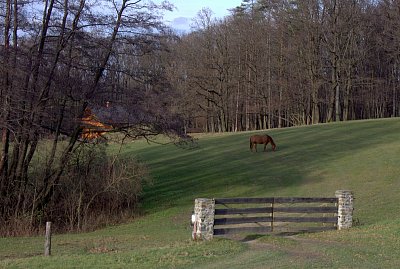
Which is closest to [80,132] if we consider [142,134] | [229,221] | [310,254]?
[142,134]

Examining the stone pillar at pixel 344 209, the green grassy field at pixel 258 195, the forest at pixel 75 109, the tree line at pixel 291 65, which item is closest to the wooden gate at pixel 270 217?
the stone pillar at pixel 344 209

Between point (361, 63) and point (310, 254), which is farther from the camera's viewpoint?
point (361, 63)

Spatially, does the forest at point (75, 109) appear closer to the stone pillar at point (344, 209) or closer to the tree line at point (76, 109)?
the tree line at point (76, 109)

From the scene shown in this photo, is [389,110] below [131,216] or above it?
above

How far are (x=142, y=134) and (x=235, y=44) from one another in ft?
151

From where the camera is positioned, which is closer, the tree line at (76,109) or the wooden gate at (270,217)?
the wooden gate at (270,217)

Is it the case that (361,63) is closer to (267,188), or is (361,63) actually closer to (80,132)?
(267,188)

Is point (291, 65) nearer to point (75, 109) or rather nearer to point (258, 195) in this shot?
point (258, 195)

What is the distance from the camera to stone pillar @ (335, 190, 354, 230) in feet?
57.1

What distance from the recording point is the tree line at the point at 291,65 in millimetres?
61969

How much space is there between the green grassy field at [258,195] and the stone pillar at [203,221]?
490 millimetres

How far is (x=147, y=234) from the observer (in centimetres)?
2150

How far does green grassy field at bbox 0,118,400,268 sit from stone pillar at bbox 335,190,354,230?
0.65 metres

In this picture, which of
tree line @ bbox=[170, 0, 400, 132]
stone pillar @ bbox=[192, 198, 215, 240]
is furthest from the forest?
tree line @ bbox=[170, 0, 400, 132]
